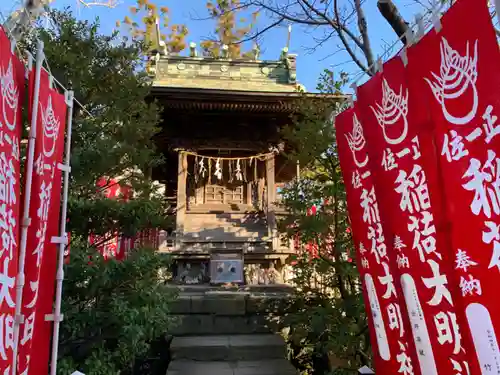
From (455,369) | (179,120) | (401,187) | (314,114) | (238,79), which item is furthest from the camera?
(238,79)

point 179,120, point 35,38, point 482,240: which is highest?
point 179,120

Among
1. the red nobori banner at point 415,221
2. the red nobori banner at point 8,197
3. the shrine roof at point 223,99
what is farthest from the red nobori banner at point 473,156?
the shrine roof at point 223,99

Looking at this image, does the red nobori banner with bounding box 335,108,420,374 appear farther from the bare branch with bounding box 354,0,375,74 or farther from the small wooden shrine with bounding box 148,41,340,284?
the small wooden shrine with bounding box 148,41,340,284

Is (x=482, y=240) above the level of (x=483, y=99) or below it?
below

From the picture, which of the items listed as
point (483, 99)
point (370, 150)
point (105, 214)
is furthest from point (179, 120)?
point (483, 99)

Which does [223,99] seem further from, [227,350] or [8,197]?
[8,197]

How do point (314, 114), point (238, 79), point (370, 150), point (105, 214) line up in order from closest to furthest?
1. point (370, 150)
2. point (105, 214)
3. point (314, 114)
4. point (238, 79)

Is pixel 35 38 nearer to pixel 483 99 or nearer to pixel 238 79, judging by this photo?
pixel 483 99

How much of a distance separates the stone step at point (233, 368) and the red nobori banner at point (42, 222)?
2661 mm

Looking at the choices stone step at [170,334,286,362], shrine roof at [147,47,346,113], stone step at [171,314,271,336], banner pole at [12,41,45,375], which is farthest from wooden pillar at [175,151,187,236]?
banner pole at [12,41,45,375]

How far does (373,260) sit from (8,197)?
2.87 metres

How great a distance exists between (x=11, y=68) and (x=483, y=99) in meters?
2.81

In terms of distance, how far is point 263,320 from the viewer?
6.60 metres

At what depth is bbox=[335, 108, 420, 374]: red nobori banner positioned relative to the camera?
3.17 metres
